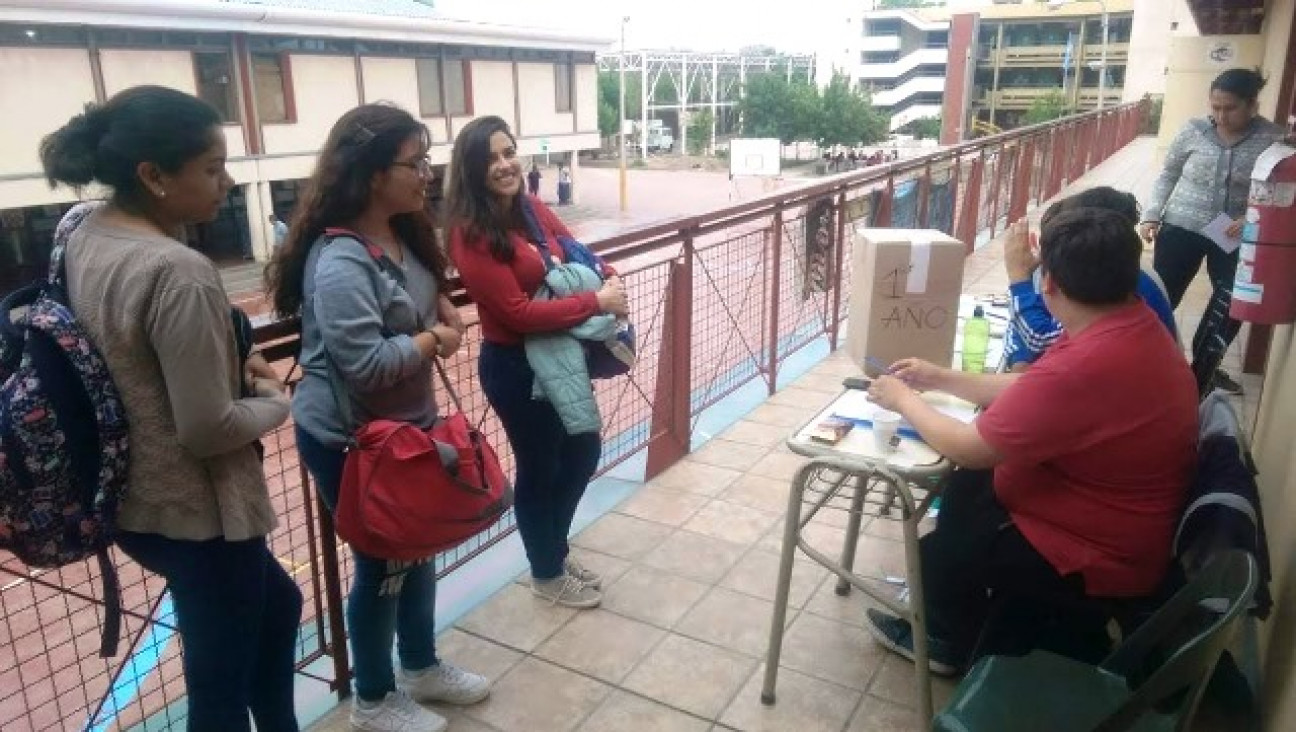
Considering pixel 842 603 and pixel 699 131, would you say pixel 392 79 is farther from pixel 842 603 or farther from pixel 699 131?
pixel 699 131

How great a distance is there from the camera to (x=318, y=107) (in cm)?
2033

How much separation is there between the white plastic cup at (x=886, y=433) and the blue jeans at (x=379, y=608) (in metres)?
1.14

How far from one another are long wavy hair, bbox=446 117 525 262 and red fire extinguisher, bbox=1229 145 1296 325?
7.57ft

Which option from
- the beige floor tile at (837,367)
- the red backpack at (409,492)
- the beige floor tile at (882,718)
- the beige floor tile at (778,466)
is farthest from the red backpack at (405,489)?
the beige floor tile at (837,367)

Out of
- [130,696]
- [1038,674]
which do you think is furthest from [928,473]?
[130,696]

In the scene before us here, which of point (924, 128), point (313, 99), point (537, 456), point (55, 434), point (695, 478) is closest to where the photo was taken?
point (55, 434)

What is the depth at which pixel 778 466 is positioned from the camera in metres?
3.80

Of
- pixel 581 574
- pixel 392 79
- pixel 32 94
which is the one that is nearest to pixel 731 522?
pixel 581 574

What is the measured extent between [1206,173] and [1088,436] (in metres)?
2.88

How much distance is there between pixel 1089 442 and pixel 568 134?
1094 inches

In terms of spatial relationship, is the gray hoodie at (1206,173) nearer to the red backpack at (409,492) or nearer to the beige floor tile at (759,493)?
the beige floor tile at (759,493)

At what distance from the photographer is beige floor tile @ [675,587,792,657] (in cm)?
260

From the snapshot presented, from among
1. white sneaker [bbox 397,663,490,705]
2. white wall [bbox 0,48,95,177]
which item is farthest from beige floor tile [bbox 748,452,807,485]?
white wall [bbox 0,48,95,177]

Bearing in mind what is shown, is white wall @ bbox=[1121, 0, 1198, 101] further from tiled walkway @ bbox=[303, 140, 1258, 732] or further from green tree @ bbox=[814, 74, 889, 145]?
tiled walkway @ bbox=[303, 140, 1258, 732]
